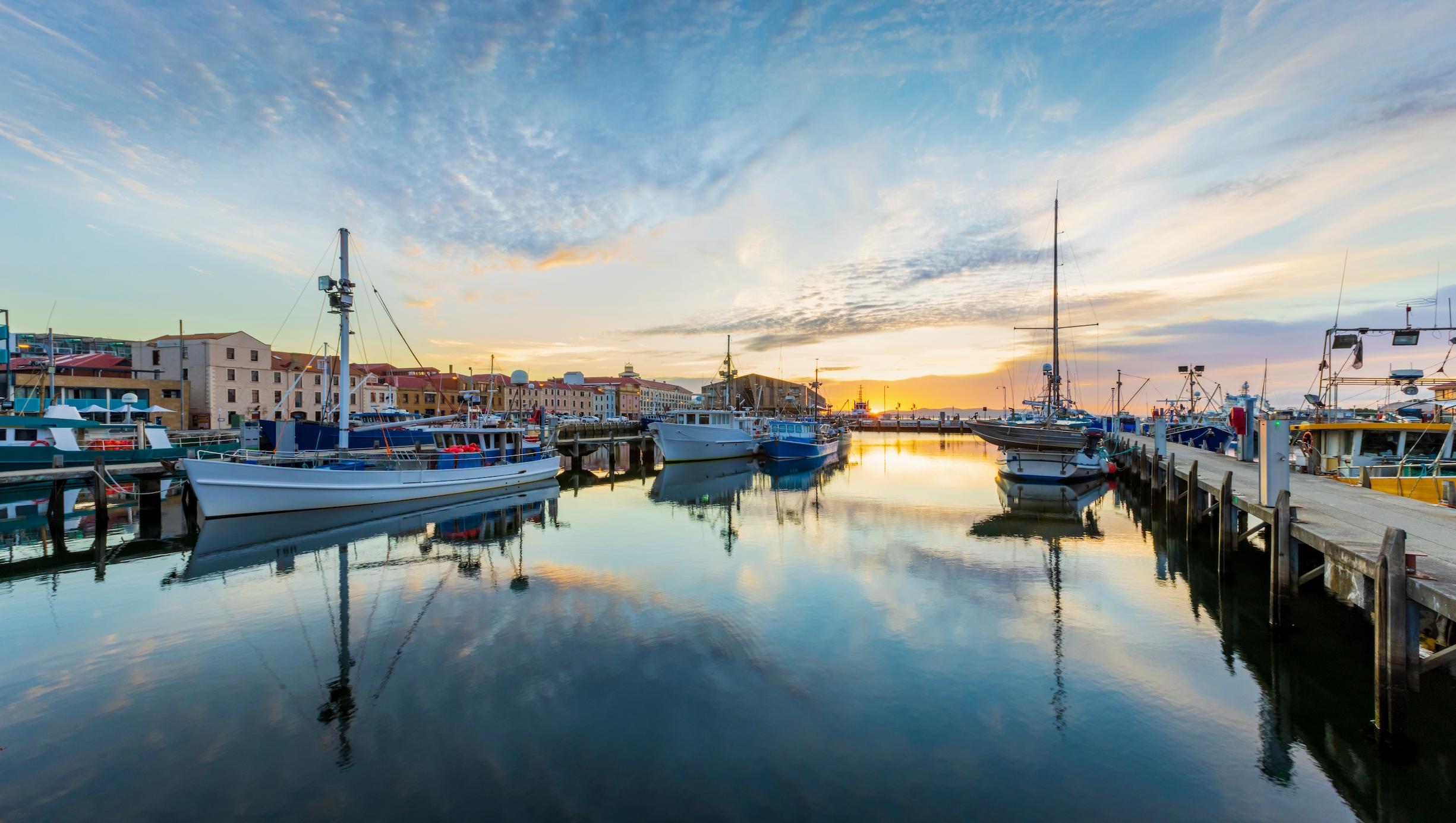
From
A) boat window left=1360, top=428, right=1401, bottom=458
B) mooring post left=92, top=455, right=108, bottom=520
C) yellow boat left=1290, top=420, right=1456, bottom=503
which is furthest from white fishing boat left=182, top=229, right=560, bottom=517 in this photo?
boat window left=1360, top=428, right=1401, bottom=458

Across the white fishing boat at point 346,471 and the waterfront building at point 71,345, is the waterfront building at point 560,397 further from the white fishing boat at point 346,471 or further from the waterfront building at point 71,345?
the white fishing boat at point 346,471

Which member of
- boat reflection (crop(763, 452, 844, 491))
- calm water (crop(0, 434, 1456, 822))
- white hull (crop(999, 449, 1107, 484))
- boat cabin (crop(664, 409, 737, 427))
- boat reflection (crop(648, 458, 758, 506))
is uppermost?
boat cabin (crop(664, 409, 737, 427))

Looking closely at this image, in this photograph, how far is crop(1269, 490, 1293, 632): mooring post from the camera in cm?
926

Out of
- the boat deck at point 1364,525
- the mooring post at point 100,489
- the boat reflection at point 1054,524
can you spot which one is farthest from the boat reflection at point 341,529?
the boat deck at point 1364,525

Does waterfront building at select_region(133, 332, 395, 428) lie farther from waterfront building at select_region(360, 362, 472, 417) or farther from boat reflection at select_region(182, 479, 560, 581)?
boat reflection at select_region(182, 479, 560, 581)

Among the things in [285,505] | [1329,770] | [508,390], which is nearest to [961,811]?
[1329,770]

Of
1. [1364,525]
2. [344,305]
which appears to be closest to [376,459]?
[344,305]

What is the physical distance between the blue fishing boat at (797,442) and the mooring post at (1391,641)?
39604mm

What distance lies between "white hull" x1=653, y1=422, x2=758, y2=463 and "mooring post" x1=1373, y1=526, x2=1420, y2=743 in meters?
35.2

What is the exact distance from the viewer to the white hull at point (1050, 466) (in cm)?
2923

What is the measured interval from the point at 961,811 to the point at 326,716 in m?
7.26

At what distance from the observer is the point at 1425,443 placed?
709 inches

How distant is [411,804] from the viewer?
5.52 meters

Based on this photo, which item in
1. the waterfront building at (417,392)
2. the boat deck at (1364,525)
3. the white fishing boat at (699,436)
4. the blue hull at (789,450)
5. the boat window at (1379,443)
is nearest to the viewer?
the boat deck at (1364,525)
